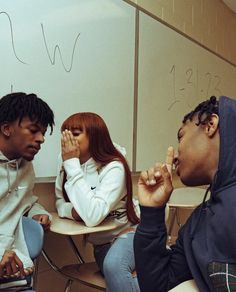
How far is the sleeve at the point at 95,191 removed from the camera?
1527 millimetres

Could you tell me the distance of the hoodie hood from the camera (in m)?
0.87

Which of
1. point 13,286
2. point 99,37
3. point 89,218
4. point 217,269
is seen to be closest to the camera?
point 217,269

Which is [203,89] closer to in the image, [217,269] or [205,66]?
[205,66]

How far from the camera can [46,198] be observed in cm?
185

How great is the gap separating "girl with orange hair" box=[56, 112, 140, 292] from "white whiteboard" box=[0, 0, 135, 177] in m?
0.17

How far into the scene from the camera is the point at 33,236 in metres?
1.36

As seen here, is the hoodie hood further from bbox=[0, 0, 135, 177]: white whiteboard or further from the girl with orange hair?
bbox=[0, 0, 135, 177]: white whiteboard

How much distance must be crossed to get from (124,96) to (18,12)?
0.87 m

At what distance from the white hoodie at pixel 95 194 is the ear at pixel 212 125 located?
2.47 ft

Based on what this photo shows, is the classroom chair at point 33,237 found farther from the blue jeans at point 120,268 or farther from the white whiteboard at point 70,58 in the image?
the white whiteboard at point 70,58

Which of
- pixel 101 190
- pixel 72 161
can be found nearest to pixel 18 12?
pixel 72 161

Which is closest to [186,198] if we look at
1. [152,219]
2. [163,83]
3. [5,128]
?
[163,83]

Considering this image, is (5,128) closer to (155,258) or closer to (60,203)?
(60,203)

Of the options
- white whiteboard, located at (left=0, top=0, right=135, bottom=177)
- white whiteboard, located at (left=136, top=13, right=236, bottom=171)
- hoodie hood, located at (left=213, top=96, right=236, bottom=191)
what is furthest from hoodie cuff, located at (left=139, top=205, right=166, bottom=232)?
white whiteboard, located at (left=136, top=13, right=236, bottom=171)
